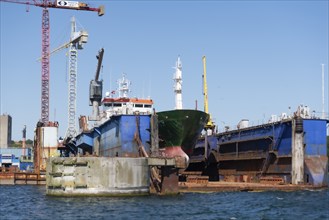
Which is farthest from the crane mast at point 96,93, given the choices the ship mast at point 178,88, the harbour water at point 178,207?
the harbour water at point 178,207

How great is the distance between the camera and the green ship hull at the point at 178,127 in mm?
50344

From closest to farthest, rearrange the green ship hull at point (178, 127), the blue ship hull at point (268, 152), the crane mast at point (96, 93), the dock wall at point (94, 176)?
the dock wall at point (94, 176), the green ship hull at point (178, 127), the blue ship hull at point (268, 152), the crane mast at point (96, 93)

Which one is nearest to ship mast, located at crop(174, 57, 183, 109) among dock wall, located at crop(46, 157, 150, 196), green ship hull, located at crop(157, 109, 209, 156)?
green ship hull, located at crop(157, 109, 209, 156)

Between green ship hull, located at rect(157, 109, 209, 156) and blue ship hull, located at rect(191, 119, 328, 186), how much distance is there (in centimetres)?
870

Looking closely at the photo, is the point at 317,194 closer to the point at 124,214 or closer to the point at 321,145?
the point at 321,145

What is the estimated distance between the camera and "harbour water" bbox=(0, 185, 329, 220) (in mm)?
31219

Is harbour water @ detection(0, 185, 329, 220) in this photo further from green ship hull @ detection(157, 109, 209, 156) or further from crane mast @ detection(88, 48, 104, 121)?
crane mast @ detection(88, 48, 104, 121)

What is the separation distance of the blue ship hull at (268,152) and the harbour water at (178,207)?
7.19 meters

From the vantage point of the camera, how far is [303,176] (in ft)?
165

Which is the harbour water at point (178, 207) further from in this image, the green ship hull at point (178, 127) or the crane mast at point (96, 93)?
the crane mast at point (96, 93)

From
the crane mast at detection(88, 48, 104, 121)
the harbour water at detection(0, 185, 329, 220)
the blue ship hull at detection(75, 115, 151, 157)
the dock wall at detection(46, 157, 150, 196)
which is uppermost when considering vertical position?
the crane mast at detection(88, 48, 104, 121)

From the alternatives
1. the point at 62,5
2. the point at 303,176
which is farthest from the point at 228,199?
the point at 62,5

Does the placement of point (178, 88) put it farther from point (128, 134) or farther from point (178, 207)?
point (178, 207)

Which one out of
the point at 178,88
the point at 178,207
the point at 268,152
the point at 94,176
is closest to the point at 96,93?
the point at 178,88
